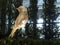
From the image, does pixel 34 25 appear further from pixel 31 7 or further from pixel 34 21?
pixel 31 7

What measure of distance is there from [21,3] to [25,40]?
0.71 metres

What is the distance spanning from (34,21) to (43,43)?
2.15ft

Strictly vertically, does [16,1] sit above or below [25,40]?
above

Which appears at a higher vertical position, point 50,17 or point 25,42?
point 50,17

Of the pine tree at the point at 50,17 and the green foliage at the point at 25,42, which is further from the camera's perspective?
the pine tree at the point at 50,17

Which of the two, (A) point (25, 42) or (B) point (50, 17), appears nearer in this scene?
(A) point (25, 42)

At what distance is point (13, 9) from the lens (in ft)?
8.30

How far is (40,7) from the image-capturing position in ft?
8.18

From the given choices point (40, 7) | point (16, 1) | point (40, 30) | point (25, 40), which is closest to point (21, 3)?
point (16, 1)

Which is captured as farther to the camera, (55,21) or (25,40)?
(55,21)

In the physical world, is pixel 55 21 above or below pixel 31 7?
below

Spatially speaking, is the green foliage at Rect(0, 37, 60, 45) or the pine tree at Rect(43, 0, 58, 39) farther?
the pine tree at Rect(43, 0, 58, 39)

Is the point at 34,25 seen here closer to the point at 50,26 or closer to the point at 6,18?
the point at 50,26

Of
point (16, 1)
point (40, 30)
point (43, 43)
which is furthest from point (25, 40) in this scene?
point (16, 1)
